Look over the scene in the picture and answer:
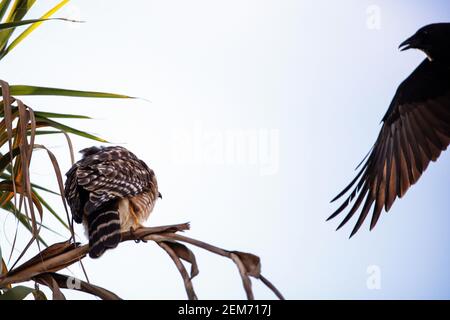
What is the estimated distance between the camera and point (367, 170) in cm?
654

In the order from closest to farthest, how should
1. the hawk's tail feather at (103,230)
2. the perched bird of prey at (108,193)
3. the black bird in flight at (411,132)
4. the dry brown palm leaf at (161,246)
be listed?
the dry brown palm leaf at (161,246) → the hawk's tail feather at (103,230) → the perched bird of prey at (108,193) → the black bird in flight at (411,132)

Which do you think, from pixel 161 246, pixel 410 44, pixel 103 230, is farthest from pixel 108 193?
pixel 410 44

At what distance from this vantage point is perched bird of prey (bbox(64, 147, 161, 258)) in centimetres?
365

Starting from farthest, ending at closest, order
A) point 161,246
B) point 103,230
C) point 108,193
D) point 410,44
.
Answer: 1. point 410,44
2. point 108,193
3. point 103,230
4. point 161,246

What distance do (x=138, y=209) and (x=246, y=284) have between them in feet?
7.90

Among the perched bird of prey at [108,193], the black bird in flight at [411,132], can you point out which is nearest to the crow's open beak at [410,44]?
the black bird in flight at [411,132]

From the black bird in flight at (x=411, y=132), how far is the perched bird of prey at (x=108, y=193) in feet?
5.99

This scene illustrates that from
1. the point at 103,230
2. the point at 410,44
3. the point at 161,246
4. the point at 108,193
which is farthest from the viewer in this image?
the point at 410,44

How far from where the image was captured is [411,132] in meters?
6.86

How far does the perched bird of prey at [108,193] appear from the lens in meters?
3.65

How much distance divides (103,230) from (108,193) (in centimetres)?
44

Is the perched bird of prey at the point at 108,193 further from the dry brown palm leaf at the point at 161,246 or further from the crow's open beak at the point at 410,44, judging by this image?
the crow's open beak at the point at 410,44

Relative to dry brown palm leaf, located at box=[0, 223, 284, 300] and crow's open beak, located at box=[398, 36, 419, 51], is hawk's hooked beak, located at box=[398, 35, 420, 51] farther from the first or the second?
dry brown palm leaf, located at box=[0, 223, 284, 300]

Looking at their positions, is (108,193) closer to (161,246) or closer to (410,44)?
(161,246)
